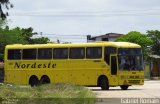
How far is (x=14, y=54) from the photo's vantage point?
→ 38.1 meters

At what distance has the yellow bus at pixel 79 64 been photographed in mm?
34094

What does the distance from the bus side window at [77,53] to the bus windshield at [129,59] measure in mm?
2585

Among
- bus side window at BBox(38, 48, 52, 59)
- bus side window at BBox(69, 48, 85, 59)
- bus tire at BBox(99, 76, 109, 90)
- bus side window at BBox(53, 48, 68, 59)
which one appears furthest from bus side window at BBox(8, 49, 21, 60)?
bus tire at BBox(99, 76, 109, 90)

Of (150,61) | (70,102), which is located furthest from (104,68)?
(150,61)

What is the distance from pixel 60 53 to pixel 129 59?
4.92m

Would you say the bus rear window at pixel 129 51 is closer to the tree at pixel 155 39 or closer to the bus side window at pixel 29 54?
the bus side window at pixel 29 54

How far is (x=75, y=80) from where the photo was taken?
1395 inches

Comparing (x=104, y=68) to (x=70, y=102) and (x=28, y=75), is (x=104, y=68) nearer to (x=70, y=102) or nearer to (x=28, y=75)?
(x=28, y=75)

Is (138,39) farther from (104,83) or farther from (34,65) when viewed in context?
(104,83)

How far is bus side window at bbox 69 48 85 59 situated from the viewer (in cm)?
3522

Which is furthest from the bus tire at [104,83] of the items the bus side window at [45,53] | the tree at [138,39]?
the tree at [138,39]

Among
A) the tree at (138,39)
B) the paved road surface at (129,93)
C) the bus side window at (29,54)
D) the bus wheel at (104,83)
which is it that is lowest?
the paved road surface at (129,93)

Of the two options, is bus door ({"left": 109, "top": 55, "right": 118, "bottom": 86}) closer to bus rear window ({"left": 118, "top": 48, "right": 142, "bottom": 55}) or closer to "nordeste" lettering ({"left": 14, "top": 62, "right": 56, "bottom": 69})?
bus rear window ({"left": 118, "top": 48, "right": 142, "bottom": 55})

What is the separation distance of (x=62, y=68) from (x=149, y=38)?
6561cm
